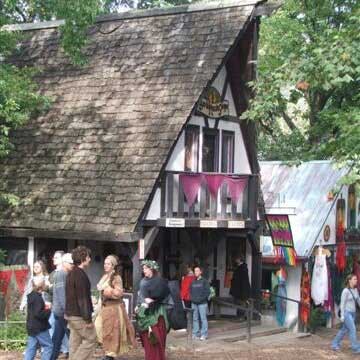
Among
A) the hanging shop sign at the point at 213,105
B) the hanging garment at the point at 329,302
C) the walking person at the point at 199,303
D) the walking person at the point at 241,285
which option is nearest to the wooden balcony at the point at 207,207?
the walking person at the point at 199,303

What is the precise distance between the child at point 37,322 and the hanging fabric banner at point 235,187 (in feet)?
24.0

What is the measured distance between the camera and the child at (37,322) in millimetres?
10828

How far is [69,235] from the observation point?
53.3 ft

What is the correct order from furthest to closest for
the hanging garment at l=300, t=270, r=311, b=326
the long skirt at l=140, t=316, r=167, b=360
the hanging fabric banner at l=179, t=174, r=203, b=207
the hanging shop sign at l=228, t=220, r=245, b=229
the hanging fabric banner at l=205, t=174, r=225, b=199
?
the hanging garment at l=300, t=270, r=311, b=326 → the hanging shop sign at l=228, t=220, r=245, b=229 → the hanging fabric banner at l=205, t=174, r=225, b=199 → the hanging fabric banner at l=179, t=174, r=203, b=207 → the long skirt at l=140, t=316, r=167, b=360

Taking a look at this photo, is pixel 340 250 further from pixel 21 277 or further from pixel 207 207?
pixel 21 277

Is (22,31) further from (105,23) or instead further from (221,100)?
(221,100)

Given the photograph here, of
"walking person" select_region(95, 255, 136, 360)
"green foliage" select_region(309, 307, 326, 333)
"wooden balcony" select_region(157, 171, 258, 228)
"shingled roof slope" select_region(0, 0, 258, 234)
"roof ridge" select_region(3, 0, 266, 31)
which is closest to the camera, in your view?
"walking person" select_region(95, 255, 136, 360)

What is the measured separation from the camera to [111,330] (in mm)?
11352

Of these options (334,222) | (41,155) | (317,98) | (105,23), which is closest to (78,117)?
(41,155)

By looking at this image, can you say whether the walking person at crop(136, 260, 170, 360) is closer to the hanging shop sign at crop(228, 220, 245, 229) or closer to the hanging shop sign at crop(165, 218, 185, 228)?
the hanging shop sign at crop(165, 218, 185, 228)

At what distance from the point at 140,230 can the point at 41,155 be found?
140 inches

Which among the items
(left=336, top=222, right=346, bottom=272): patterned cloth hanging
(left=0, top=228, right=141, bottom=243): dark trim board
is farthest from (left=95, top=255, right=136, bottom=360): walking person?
(left=336, top=222, right=346, bottom=272): patterned cloth hanging

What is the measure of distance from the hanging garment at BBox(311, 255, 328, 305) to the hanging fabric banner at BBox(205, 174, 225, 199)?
163 inches

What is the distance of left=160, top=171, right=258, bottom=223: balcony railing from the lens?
16.7 meters
